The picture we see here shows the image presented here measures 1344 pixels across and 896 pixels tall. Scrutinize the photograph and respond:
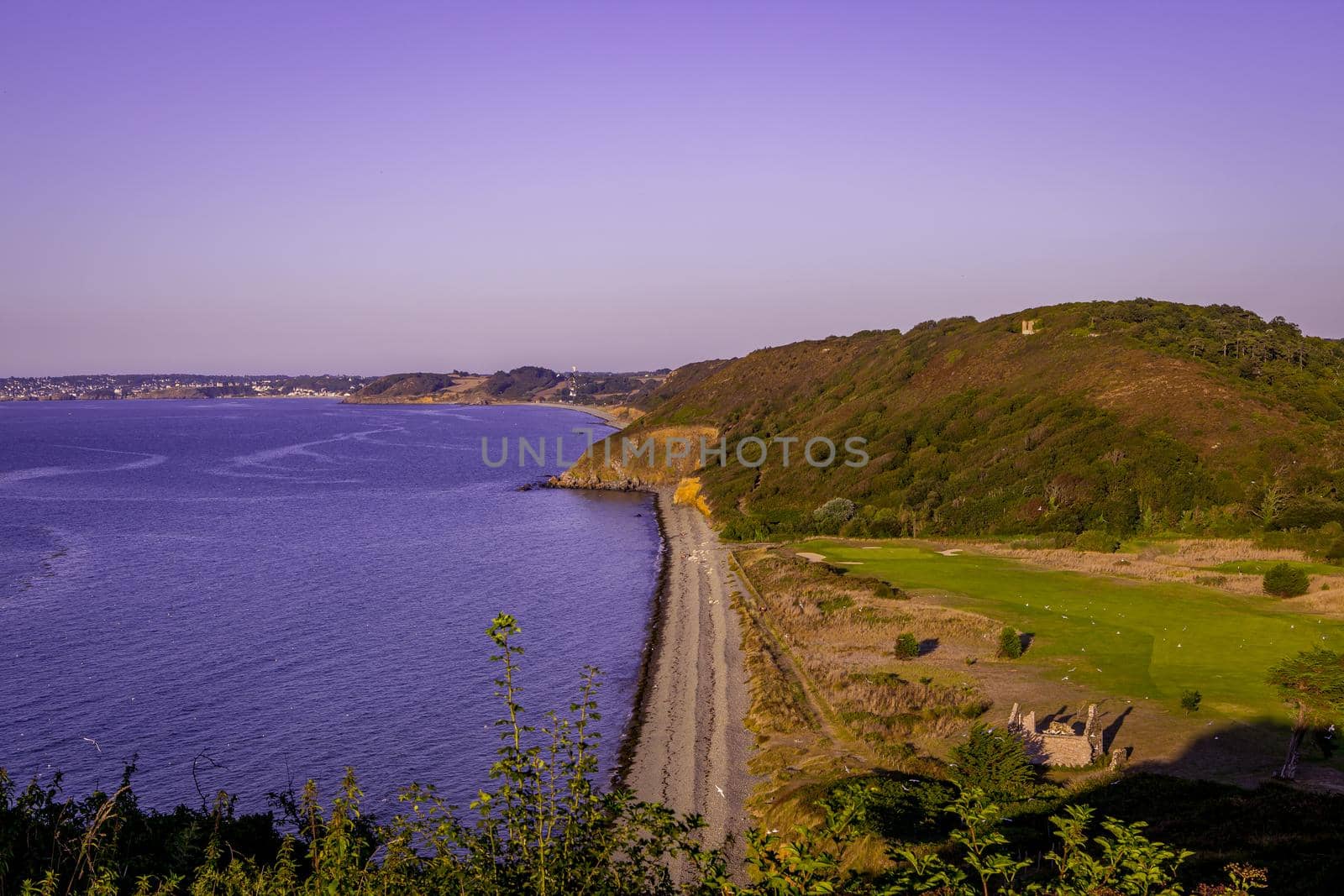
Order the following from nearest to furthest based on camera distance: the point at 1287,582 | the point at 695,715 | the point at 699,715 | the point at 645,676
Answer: the point at 699,715
the point at 695,715
the point at 645,676
the point at 1287,582

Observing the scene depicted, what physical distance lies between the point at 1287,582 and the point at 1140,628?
7914mm

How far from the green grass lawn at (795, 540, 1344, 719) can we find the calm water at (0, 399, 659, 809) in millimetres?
14845

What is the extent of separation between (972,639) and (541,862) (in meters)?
29.8

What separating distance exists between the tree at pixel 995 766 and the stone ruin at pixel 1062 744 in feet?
2.15

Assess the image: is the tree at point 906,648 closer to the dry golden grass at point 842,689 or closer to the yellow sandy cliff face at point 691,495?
the dry golden grass at point 842,689

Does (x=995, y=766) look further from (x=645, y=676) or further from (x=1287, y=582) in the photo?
(x=1287, y=582)

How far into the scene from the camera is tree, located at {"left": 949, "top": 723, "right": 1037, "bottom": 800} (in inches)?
763

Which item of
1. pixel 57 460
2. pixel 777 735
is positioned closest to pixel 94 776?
pixel 777 735

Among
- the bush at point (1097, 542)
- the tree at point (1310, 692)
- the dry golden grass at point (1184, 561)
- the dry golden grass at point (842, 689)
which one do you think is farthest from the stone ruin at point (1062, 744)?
the bush at point (1097, 542)

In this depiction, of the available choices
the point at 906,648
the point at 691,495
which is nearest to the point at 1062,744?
the point at 906,648

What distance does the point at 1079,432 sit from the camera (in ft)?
202

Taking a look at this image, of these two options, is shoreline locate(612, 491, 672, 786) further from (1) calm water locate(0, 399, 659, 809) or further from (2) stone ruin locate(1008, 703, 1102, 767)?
(2) stone ruin locate(1008, 703, 1102, 767)

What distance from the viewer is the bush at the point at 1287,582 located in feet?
122

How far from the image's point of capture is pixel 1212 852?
580 inches
